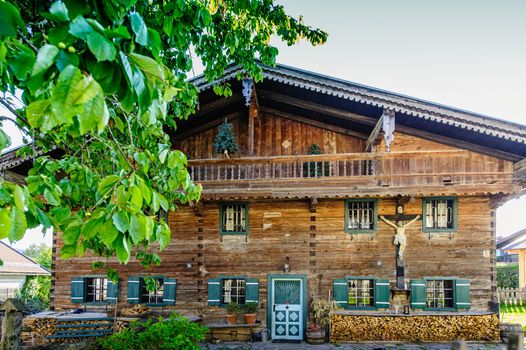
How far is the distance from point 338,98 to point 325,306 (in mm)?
7517

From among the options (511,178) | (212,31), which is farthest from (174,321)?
(511,178)

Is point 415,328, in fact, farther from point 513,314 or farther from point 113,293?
point 113,293

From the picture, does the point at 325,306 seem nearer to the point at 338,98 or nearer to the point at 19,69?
the point at 338,98

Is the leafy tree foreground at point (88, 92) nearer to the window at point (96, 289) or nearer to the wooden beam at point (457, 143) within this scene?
the wooden beam at point (457, 143)

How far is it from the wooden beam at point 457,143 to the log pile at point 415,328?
554 cm

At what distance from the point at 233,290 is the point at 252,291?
914mm

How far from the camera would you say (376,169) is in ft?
44.4

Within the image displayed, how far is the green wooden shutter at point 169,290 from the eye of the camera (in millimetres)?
15469

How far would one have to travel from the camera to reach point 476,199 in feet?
47.5

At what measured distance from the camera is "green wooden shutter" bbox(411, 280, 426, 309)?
14.2 meters

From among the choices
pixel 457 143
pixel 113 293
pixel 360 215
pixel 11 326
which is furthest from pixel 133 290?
pixel 457 143

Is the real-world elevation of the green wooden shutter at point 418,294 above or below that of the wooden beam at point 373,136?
below

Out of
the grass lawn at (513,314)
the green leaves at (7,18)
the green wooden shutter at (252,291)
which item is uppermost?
the green leaves at (7,18)

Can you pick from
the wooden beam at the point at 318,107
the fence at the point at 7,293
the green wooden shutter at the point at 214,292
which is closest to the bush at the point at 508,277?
the wooden beam at the point at 318,107
